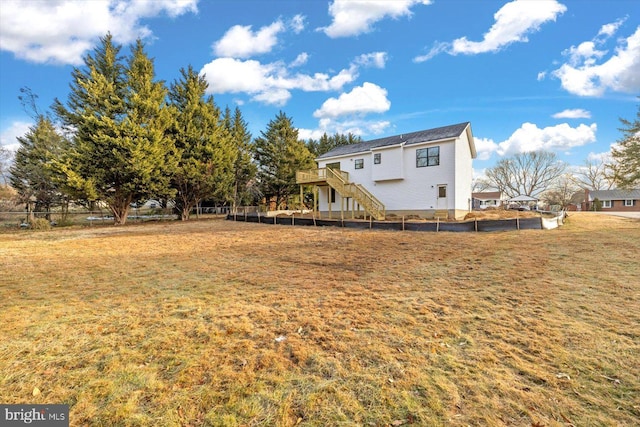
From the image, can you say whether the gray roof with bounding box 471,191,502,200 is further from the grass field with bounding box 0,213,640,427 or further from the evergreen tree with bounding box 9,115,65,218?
the evergreen tree with bounding box 9,115,65,218

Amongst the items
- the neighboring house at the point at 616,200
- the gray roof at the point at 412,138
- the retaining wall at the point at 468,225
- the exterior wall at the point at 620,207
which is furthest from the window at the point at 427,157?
the neighboring house at the point at 616,200

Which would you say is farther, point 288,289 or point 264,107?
point 264,107

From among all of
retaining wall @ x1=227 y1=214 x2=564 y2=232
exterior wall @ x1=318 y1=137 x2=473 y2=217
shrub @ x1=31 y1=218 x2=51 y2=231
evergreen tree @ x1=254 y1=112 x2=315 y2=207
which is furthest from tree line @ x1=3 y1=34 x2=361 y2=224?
retaining wall @ x1=227 y1=214 x2=564 y2=232

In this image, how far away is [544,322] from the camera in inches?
139

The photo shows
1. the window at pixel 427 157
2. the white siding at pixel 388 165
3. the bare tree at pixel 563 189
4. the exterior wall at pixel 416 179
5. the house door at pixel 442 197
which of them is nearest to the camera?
the exterior wall at pixel 416 179

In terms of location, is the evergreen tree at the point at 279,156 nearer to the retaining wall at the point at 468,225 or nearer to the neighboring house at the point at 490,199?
the retaining wall at the point at 468,225

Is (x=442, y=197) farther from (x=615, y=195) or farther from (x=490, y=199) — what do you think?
(x=490, y=199)

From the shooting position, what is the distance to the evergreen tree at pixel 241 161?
30.1 m

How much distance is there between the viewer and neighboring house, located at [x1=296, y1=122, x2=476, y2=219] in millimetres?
18453

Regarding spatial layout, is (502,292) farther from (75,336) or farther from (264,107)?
(264,107)

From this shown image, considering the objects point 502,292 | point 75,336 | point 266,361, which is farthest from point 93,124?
point 502,292

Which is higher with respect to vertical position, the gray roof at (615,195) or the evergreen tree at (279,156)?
the evergreen tree at (279,156)

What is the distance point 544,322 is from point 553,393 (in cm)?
154

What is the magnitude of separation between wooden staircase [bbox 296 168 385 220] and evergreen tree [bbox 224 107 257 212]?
1054 centimetres
